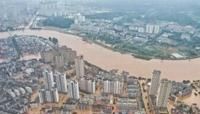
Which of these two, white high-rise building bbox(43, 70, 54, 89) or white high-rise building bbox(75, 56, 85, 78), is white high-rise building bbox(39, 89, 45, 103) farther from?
white high-rise building bbox(75, 56, 85, 78)

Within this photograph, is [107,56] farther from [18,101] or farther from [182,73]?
[18,101]

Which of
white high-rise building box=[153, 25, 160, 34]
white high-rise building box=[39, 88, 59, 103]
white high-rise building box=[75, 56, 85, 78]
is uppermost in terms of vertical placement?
white high-rise building box=[153, 25, 160, 34]

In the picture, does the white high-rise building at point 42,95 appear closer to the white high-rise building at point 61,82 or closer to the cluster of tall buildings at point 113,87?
the white high-rise building at point 61,82

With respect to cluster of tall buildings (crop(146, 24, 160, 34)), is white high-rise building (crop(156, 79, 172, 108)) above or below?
below

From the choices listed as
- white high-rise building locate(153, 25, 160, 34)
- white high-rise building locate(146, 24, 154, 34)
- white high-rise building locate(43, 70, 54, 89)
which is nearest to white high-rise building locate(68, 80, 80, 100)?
white high-rise building locate(43, 70, 54, 89)

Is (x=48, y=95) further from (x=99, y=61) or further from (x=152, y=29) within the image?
(x=152, y=29)

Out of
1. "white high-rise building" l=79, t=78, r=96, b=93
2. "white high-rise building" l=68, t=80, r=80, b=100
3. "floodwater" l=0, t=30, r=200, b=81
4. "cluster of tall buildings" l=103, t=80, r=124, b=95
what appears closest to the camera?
"white high-rise building" l=68, t=80, r=80, b=100

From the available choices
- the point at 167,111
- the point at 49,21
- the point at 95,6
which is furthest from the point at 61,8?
the point at 167,111
